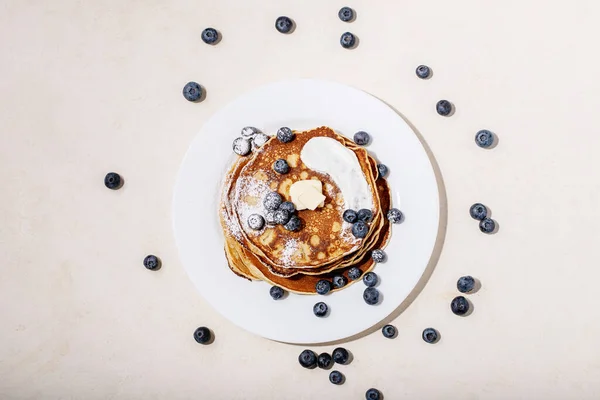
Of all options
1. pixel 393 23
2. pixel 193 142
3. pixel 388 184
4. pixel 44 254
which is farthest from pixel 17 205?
pixel 393 23

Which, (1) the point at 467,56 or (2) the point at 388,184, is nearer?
(2) the point at 388,184

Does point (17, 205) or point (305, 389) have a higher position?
point (17, 205)

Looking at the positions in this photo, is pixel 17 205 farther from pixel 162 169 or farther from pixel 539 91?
pixel 539 91

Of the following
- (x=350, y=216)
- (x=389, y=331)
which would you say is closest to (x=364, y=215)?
(x=350, y=216)

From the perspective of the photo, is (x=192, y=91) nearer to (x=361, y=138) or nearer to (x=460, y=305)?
(x=361, y=138)

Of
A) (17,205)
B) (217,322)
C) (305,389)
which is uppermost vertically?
(17,205)
